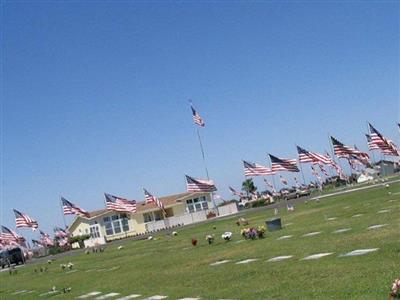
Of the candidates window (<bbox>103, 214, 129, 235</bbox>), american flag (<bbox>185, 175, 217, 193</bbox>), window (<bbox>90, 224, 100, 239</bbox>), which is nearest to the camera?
american flag (<bbox>185, 175, 217, 193</bbox>)

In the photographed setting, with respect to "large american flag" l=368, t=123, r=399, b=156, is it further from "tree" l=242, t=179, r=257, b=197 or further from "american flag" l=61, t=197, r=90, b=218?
"tree" l=242, t=179, r=257, b=197

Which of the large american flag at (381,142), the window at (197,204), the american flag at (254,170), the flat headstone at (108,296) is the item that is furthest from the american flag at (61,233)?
the flat headstone at (108,296)

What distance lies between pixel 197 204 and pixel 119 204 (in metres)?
33.3

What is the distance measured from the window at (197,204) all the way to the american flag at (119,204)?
31039 millimetres

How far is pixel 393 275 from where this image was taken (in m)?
10.5

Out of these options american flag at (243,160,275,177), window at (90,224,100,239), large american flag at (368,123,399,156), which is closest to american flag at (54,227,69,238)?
window at (90,224,100,239)

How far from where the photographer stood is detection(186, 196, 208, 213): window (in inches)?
3489

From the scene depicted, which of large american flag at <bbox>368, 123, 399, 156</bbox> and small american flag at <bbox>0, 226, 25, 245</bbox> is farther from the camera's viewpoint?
small american flag at <bbox>0, 226, 25, 245</bbox>

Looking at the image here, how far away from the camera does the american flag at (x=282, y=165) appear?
52.8 meters

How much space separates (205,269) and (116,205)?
39133 millimetres

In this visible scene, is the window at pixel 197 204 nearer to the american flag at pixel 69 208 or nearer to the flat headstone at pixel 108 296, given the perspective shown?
the american flag at pixel 69 208

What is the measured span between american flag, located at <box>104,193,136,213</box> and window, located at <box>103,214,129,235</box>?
93.8ft

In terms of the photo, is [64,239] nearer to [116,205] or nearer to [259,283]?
[116,205]

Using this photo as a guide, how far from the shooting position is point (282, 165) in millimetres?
52969
